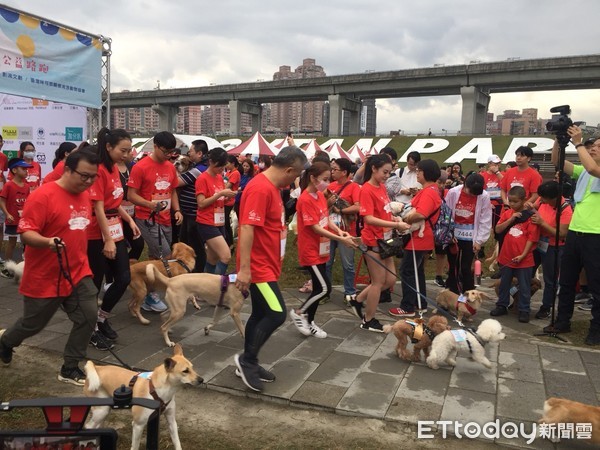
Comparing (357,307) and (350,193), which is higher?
(350,193)

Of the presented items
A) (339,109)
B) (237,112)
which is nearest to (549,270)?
(339,109)

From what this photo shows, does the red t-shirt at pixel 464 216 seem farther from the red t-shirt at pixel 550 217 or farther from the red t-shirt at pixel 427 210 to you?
the red t-shirt at pixel 550 217

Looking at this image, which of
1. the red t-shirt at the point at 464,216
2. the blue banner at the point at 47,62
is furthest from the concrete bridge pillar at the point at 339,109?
the red t-shirt at the point at 464,216

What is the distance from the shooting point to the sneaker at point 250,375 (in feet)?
12.2

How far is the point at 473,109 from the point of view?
1762 inches

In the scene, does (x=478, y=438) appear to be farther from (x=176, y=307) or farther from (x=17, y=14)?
(x=17, y=14)

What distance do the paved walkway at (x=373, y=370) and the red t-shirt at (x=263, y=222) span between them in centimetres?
106

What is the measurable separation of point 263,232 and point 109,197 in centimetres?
193

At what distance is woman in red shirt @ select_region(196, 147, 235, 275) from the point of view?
18.8 ft

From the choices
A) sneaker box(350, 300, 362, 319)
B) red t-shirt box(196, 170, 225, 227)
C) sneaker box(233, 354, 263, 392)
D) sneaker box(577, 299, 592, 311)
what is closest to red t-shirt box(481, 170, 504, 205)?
sneaker box(577, 299, 592, 311)

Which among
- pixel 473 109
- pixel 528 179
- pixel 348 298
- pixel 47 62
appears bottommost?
pixel 348 298

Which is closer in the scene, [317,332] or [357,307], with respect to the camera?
[317,332]

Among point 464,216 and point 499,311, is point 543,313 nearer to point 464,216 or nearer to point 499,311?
point 499,311

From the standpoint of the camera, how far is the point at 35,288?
11.5 feet
